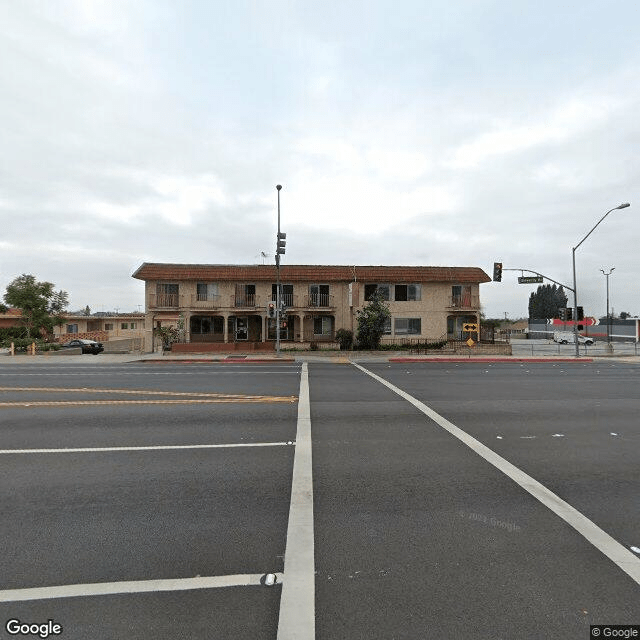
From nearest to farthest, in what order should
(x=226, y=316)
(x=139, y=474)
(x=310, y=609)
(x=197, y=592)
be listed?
(x=310, y=609), (x=197, y=592), (x=139, y=474), (x=226, y=316)

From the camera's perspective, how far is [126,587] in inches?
125

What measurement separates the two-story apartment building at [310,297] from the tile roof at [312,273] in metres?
0.08

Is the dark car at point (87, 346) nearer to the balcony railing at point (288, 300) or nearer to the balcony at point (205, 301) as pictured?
the balcony at point (205, 301)

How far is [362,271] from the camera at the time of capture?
35.3 m

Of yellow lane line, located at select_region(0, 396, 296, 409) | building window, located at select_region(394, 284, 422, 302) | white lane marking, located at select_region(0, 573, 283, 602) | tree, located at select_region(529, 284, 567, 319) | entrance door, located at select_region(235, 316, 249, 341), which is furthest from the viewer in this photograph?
tree, located at select_region(529, 284, 567, 319)

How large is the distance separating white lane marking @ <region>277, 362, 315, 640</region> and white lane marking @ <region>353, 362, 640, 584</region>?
2745 millimetres

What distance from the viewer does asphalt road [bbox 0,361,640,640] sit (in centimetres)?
290

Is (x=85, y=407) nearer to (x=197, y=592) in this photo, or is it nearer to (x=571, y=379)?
(x=197, y=592)

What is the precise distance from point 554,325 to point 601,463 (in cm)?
9692

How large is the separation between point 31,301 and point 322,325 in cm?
2863

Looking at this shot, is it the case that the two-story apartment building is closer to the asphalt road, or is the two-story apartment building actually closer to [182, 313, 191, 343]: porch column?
[182, 313, 191, 343]: porch column

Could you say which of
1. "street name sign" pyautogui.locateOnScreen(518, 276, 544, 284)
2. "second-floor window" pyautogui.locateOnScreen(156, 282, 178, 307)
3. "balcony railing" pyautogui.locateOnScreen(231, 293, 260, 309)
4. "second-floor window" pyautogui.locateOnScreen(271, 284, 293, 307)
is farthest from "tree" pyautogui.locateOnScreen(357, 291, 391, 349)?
"second-floor window" pyautogui.locateOnScreen(156, 282, 178, 307)

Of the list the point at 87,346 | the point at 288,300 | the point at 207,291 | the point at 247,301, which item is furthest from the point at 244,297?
the point at 87,346

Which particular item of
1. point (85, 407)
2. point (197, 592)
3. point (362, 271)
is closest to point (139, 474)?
point (197, 592)
